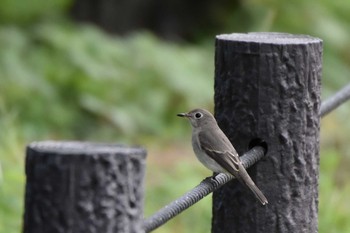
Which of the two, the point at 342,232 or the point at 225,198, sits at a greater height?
the point at 225,198

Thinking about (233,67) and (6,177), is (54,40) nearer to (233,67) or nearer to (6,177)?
(6,177)

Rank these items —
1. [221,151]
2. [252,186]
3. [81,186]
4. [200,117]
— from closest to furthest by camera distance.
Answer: [81,186]
[252,186]
[221,151]
[200,117]

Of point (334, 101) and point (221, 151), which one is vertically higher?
point (334, 101)

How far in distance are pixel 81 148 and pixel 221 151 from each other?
158 cm

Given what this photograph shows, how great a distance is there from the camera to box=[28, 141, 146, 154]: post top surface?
6.03 ft

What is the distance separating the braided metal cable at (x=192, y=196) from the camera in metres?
2.29

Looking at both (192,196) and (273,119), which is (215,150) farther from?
(192,196)

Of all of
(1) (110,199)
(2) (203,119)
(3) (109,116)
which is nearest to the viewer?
(1) (110,199)

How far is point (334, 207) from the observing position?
521 cm

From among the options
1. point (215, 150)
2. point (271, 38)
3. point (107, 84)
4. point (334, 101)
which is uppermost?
point (271, 38)

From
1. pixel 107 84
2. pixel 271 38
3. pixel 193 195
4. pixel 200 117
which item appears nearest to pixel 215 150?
pixel 200 117

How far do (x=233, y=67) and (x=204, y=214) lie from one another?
2.38m

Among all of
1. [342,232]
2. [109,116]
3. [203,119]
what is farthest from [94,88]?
[203,119]

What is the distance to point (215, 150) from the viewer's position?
3535 mm
